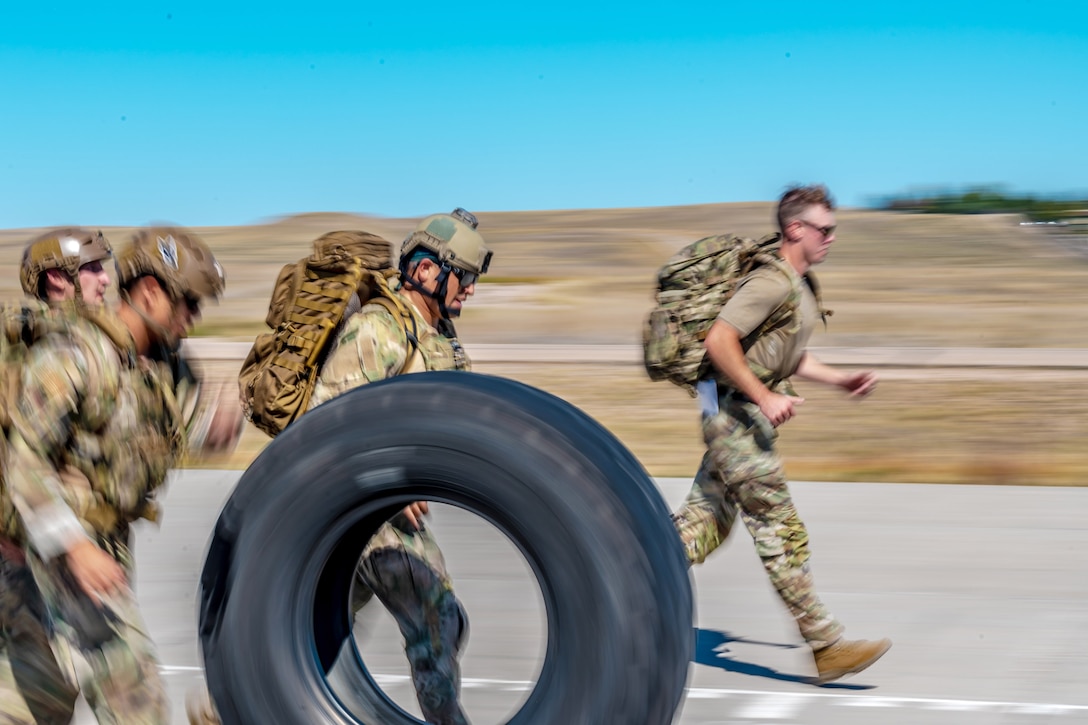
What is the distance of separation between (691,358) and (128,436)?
244 cm

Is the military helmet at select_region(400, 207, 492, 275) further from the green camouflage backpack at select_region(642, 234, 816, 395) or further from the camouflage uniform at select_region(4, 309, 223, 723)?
the green camouflage backpack at select_region(642, 234, 816, 395)

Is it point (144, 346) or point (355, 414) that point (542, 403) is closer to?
point (355, 414)

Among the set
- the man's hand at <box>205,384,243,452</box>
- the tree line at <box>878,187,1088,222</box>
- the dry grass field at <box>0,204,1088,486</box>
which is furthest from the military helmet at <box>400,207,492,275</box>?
the tree line at <box>878,187,1088,222</box>

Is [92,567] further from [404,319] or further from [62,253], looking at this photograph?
[62,253]

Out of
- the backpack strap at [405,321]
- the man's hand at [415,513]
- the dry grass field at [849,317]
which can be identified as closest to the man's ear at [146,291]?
the backpack strap at [405,321]

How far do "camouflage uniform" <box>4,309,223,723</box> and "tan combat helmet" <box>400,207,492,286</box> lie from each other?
948 millimetres

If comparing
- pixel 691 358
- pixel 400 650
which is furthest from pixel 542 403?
pixel 400 650

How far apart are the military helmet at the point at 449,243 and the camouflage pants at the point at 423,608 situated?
30.5 inches

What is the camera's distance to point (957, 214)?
6731 centimetres

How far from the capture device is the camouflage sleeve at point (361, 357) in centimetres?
397

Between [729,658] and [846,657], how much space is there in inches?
25.7

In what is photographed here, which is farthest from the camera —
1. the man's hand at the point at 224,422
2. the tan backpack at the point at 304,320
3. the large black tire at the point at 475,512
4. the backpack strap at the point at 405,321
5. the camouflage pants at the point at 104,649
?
the backpack strap at the point at 405,321

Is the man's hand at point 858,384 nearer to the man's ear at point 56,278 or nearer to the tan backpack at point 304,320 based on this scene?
the tan backpack at point 304,320

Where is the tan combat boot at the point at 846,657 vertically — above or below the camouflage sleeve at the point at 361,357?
below
